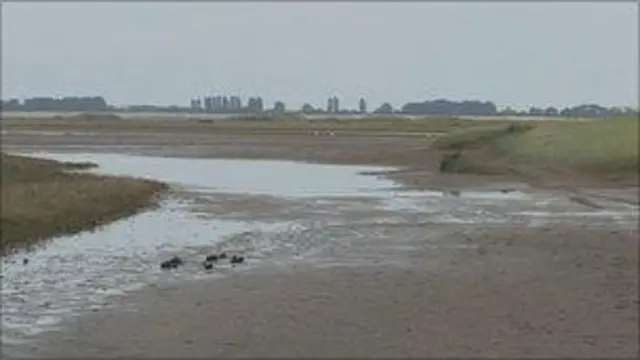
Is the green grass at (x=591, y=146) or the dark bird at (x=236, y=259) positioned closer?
the dark bird at (x=236, y=259)

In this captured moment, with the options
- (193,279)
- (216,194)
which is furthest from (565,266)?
(216,194)

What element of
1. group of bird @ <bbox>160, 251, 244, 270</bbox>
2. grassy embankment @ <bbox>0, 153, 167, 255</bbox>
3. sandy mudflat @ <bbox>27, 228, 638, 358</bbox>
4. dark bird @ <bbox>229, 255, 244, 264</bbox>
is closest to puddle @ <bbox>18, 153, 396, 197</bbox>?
grassy embankment @ <bbox>0, 153, 167, 255</bbox>

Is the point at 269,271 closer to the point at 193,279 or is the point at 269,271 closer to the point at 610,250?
the point at 193,279

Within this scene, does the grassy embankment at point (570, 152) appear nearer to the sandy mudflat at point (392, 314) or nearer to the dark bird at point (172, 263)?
the sandy mudflat at point (392, 314)

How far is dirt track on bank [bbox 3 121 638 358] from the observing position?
422 inches

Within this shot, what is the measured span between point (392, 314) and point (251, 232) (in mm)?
10536

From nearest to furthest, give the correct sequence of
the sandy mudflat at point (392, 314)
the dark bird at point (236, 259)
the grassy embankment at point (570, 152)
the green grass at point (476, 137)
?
the sandy mudflat at point (392, 314), the dark bird at point (236, 259), the grassy embankment at point (570, 152), the green grass at point (476, 137)

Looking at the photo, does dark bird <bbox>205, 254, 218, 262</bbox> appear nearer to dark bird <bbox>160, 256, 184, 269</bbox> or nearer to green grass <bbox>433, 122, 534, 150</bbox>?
dark bird <bbox>160, 256, 184, 269</bbox>

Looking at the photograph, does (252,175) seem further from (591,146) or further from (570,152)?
(591,146)

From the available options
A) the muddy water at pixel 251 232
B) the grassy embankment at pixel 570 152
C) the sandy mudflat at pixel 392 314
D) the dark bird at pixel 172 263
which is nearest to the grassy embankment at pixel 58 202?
the muddy water at pixel 251 232

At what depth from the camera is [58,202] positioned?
2455 centimetres

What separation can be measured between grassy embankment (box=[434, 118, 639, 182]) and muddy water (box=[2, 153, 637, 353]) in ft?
6.54

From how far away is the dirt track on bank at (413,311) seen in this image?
35.1 feet

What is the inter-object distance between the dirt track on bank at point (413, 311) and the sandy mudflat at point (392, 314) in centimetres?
1
